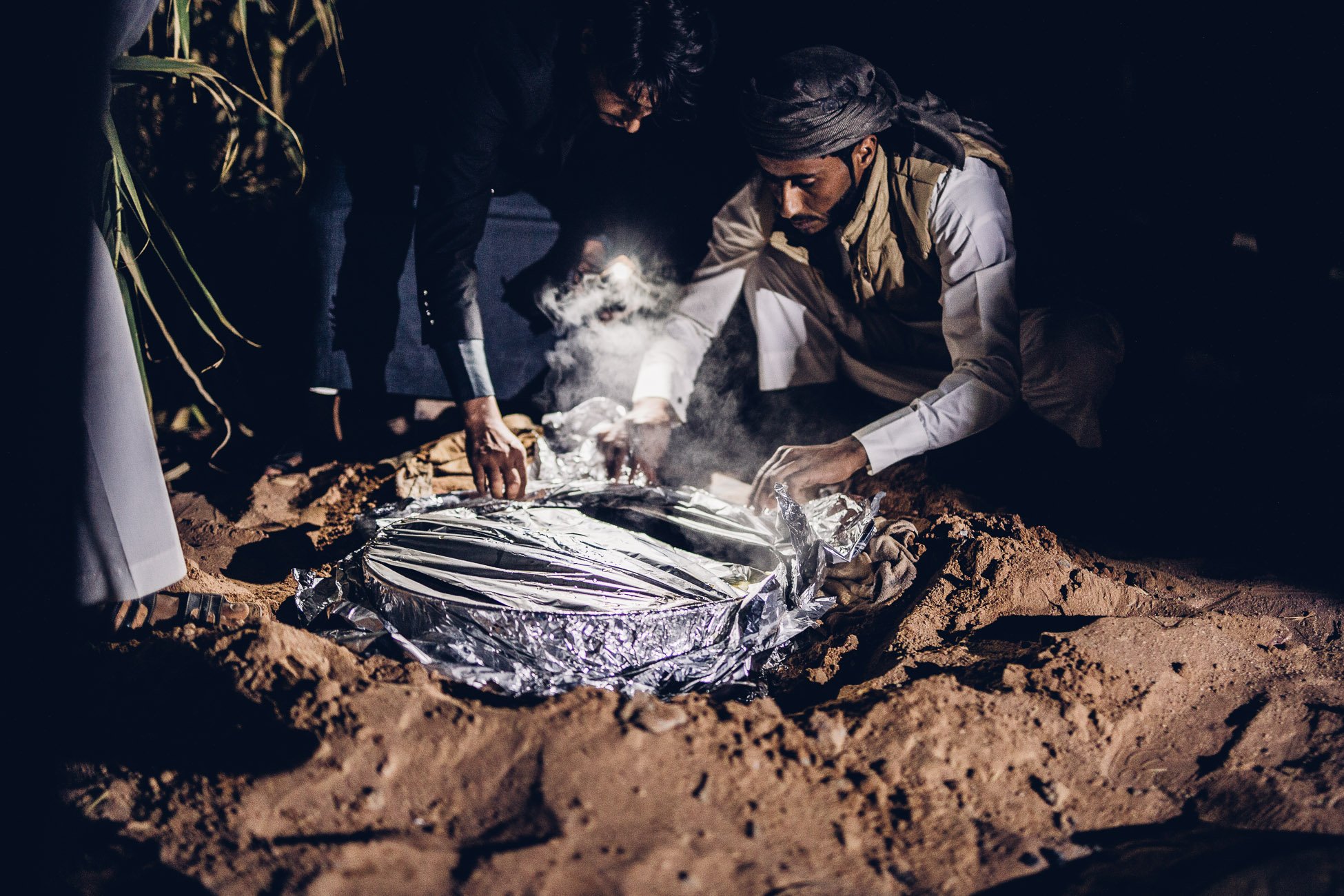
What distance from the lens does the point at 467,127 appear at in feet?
8.11

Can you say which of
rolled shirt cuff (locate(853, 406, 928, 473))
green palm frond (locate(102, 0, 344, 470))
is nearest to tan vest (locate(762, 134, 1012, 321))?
rolled shirt cuff (locate(853, 406, 928, 473))

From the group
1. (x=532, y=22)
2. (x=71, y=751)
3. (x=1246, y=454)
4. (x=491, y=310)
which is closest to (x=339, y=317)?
(x=491, y=310)

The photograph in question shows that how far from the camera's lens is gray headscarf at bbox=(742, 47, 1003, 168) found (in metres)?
2.19

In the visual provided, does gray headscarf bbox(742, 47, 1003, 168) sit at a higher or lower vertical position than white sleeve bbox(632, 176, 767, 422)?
higher

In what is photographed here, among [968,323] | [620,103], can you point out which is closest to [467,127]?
[620,103]

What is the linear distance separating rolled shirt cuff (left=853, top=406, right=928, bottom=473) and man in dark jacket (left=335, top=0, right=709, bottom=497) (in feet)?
3.73

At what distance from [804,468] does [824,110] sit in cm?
108

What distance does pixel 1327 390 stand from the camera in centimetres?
280

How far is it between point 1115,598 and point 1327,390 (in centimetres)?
169

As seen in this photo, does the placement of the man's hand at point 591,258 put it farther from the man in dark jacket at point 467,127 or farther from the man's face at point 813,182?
the man's face at point 813,182

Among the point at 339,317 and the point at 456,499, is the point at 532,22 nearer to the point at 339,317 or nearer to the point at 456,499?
the point at 339,317

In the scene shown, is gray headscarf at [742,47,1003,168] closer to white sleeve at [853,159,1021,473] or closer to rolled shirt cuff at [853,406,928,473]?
white sleeve at [853,159,1021,473]

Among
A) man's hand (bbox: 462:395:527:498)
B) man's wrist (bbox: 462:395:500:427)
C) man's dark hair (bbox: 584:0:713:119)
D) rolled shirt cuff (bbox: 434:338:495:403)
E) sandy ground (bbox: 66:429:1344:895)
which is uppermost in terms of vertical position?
man's dark hair (bbox: 584:0:713:119)

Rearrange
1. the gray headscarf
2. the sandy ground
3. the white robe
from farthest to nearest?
the gray headscarf
the white robe
the sandy ground
